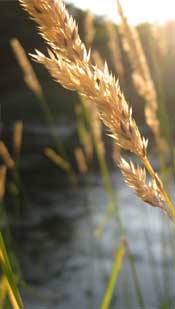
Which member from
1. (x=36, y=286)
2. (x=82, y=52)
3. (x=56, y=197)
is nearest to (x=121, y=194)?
(x=56, y=197)

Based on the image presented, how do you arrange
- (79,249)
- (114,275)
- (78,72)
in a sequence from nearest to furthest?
1. (78,72)
2. (114,275)
3. (79,249)

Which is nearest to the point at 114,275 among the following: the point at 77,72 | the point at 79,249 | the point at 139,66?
the point at 77,72

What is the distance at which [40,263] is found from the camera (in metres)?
4.21

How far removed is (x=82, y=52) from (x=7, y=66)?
11.5m

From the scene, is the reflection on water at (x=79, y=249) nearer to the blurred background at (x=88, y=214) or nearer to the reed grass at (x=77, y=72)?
the blurred background at (x=88, y=214)

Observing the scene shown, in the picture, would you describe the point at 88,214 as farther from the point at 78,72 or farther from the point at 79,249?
the point at 78,72

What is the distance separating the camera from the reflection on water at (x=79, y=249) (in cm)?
345

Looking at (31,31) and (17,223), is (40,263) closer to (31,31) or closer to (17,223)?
(17,223)

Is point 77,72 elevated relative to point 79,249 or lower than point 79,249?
elevated

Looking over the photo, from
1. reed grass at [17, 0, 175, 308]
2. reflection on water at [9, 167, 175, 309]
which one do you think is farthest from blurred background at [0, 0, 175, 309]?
reed grass at [17, 0, 175, 308]

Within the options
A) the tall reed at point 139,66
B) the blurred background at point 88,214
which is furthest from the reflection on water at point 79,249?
the tall reed at point 139,66

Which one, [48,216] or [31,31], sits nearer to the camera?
[48,216]

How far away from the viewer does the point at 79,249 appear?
14.5 ft

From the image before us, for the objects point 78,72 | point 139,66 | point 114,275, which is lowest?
point 114,275
